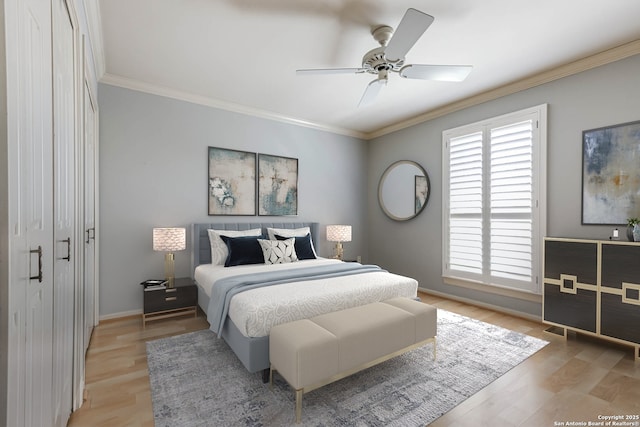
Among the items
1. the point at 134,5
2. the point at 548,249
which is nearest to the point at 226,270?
the point at 134,5

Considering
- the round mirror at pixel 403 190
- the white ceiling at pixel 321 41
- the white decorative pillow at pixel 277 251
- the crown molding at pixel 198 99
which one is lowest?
the white decorative pillow at pixel 277 251

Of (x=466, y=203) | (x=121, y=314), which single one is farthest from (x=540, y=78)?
(x=121, y=314)

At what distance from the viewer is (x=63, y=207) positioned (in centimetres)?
151

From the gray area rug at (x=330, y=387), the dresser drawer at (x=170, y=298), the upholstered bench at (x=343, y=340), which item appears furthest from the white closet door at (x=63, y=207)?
the dresser drawer at (x=170, y=298)

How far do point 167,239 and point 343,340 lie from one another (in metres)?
2.40

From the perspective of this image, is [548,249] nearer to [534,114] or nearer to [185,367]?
[534,114]

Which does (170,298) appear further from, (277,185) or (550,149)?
(550,149)

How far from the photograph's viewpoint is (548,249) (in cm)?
294

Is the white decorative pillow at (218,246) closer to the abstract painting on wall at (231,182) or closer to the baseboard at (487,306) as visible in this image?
the abstract painting on wall at (231,182)

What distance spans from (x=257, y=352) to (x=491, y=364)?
6.29 ft

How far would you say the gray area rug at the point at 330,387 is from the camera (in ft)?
5.74

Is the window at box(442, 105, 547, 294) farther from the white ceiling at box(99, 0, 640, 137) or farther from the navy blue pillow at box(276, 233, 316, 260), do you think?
the navy blue pillow at box(276, 233, 316, 260)

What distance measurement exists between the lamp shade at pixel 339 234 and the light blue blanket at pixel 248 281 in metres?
1.53

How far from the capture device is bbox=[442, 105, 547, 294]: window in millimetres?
3268
